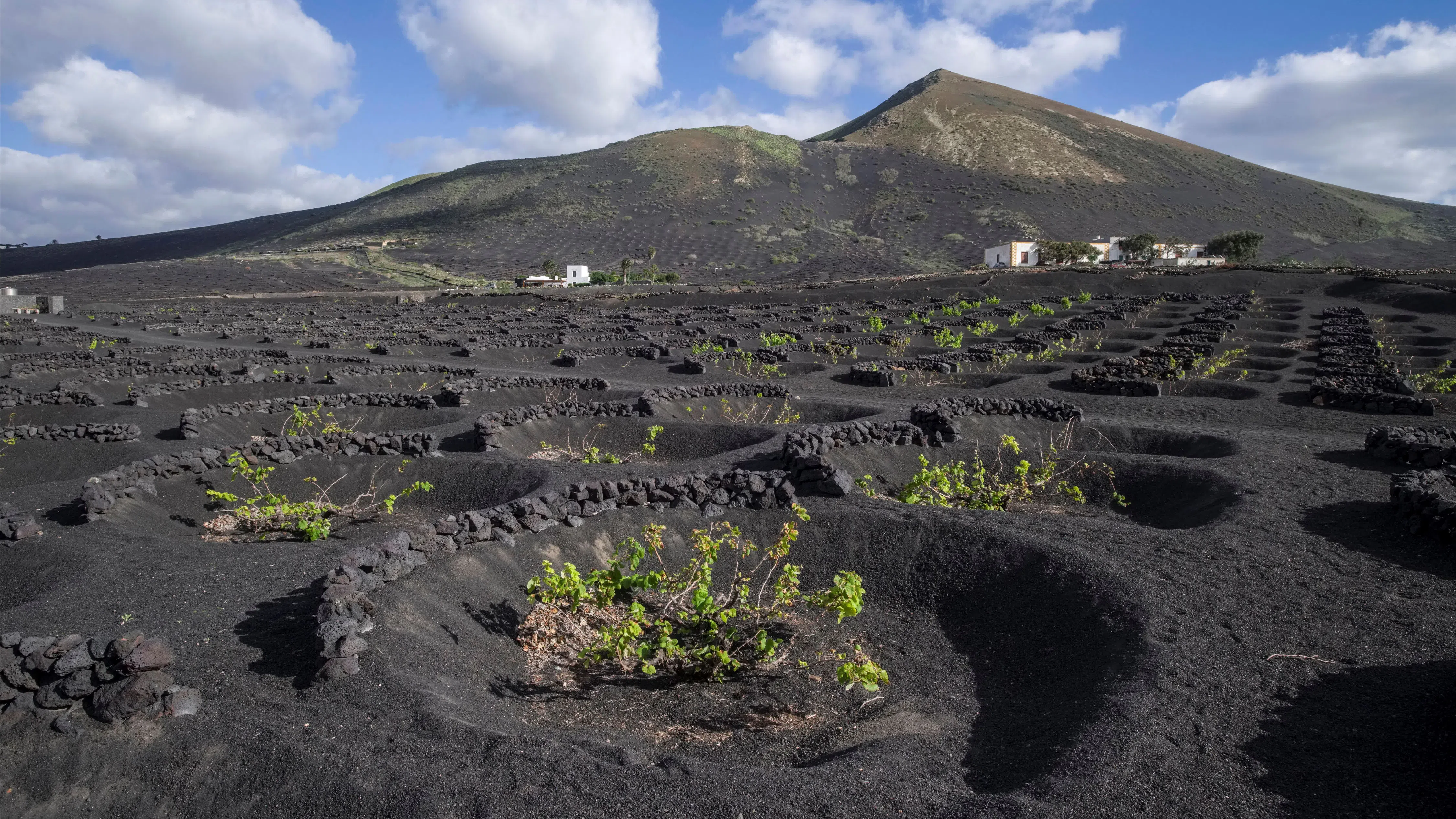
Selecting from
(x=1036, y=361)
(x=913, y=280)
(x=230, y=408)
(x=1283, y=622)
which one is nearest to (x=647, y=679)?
(x=1283, y=622)

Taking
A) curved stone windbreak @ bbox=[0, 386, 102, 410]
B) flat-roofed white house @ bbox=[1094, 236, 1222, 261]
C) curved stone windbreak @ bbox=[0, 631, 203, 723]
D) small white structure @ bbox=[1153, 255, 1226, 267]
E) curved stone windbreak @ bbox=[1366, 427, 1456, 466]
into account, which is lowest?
curved stone windbreak @ bbox=[0, 386, 102, 410]

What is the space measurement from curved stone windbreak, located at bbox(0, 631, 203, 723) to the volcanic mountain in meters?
56.9

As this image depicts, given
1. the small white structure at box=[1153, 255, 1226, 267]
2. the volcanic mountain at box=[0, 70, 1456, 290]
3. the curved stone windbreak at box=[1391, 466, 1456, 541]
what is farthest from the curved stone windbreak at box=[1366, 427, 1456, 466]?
the volcanic mountain at box=[0, 70, 1456, 290]

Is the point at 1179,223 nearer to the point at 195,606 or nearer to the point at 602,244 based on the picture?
the point at 602,244

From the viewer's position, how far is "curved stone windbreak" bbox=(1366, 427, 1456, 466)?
9.45 metres

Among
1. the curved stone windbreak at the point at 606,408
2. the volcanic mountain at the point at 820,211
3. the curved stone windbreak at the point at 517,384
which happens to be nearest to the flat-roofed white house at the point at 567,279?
the volcanic mountain at the point at 820,211

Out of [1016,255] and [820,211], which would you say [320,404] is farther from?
[820,211]

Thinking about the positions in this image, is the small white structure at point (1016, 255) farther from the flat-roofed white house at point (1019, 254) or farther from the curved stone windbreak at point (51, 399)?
the curved stone windbreak at point (51, 399)

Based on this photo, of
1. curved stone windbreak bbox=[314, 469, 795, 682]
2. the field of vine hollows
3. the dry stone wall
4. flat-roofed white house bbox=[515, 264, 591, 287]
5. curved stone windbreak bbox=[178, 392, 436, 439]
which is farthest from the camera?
flat-roofed white house bbox=[515, 264, 591, 287]

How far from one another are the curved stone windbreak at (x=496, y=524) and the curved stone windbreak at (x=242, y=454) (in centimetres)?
361

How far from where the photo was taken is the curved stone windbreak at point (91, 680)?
4.10 m

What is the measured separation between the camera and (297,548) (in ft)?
24.0

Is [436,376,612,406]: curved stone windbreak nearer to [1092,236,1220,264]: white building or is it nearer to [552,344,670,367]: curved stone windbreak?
[552,344,670,367]: curved stone windbreak

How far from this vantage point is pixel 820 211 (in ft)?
280
